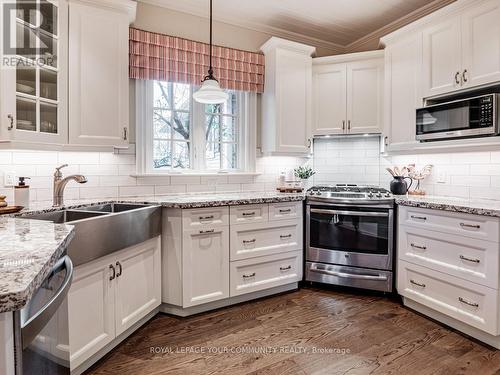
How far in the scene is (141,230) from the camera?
2.09 m

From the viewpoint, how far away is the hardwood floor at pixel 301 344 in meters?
1.79

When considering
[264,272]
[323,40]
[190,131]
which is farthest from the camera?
[323,40]

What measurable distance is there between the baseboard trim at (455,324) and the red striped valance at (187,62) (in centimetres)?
249

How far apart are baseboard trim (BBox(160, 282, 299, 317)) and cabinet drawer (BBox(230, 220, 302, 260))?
0.36 metres

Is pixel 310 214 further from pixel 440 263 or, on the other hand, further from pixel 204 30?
pixel 204 30

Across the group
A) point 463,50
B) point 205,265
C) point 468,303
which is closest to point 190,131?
point 205,265

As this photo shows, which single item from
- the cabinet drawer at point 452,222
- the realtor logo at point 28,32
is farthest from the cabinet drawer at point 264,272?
the realtor logo at point 28,32

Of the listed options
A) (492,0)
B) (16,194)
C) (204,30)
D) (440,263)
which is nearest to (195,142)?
(204,30)

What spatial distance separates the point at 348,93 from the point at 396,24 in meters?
0.93

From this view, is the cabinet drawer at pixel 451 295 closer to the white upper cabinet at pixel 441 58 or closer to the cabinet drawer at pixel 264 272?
the cabinet drawer at pixel 264 272

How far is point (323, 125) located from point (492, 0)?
162cm

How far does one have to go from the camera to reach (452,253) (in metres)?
2.19

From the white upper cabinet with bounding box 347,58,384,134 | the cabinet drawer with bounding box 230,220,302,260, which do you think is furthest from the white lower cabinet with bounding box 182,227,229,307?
the white upper cabinet with bounding box 347,58,384,134

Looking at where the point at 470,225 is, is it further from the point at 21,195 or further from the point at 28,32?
the point at 28,32
